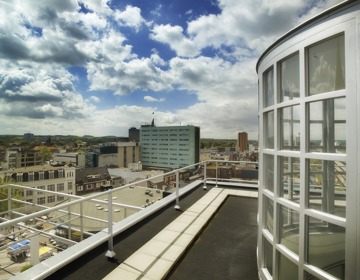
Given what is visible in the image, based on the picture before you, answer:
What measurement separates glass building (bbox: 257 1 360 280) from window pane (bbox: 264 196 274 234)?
0.05 ft

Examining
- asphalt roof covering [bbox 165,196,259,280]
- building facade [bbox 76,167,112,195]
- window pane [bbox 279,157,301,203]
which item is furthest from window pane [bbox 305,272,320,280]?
building facade [bbox 76,167,112,195]

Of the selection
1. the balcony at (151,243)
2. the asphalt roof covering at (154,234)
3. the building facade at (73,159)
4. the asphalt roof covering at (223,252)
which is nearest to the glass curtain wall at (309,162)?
the asphalt roof covering at (223,252)

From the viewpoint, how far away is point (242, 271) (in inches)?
100

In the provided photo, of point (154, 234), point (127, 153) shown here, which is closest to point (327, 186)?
point (154, 234)

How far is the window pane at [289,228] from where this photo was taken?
1.59 metres

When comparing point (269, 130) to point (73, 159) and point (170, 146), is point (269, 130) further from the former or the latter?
point (73, 159)

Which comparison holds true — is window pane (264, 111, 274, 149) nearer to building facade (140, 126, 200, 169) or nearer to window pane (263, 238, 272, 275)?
window pane (263, 238, 272, 275)

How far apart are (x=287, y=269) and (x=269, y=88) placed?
166cm

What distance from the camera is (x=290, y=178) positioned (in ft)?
5.56

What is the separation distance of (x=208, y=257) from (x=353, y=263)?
1.97 metres

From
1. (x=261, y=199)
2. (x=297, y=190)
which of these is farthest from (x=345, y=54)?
(x=261, y=199)

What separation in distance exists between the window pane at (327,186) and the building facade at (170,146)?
73.6 m

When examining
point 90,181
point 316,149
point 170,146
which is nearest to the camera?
point 316,149

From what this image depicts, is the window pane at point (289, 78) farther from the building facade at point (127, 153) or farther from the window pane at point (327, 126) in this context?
the building facade at point (127, 153)
